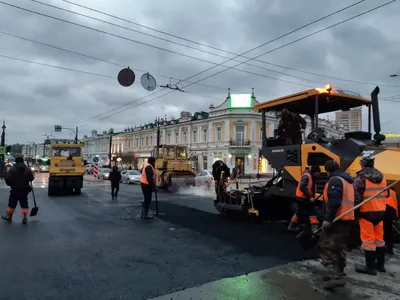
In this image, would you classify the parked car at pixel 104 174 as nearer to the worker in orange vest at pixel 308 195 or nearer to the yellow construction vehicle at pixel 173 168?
the yellow construction vehicle at pixel 173 168

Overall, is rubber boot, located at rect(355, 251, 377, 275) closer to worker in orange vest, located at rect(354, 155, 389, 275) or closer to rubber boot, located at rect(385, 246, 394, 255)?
worker in orange vest, located at rect(354, 155, 389, 275)

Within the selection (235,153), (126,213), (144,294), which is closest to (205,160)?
(235,153)

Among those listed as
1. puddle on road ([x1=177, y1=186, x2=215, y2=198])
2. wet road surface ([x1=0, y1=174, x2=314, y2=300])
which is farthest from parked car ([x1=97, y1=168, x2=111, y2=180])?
wet road surface ([x1=0, y1=174, x2=314, y2=300])

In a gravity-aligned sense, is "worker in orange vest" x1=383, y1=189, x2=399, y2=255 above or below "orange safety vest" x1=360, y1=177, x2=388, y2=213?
below

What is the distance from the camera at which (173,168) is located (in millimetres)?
21609

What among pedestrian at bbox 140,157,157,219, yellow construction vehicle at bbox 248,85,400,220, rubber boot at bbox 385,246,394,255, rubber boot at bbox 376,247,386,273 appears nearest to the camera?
rubber boot at bbox 376,247,386,273

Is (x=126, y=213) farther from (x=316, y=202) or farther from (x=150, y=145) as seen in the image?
(x=150, y=145)

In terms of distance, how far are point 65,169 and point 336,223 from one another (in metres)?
16.0

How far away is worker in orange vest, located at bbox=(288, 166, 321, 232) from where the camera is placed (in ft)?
22.4

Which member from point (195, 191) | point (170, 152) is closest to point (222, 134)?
point (170, 152)

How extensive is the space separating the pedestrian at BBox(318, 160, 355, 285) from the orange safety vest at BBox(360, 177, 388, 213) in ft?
1.96

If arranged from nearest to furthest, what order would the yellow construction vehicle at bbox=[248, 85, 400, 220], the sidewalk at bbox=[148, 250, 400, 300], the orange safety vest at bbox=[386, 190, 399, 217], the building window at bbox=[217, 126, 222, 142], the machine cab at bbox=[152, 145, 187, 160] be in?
the sidewalk at bbox=[148, 250, 400, 300] < the orange safety vest at bbox=[386, 190, 399, 217] < the yellow construction vehicle at bbox=[248, 85, 400, 220] < the machine cab at bbox=[152, 145, 187, 160] < the building window at bbox=[217, 126, 222, 142]

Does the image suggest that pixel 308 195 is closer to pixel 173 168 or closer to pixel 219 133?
pixel 173 168

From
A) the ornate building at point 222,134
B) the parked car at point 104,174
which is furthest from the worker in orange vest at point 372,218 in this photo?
the parked car at point 104,174
